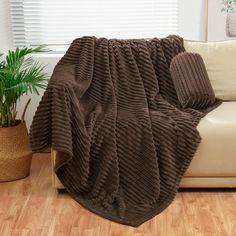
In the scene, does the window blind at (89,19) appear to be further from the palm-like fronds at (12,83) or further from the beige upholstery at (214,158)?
the beige upholstery at (214,158)

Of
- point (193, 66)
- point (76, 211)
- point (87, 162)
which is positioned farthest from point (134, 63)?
point (76, 211)

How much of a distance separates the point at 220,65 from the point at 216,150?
81 cm

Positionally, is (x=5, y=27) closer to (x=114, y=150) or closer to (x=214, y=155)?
(x=114, y=150)

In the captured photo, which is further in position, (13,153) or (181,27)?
(181,27)

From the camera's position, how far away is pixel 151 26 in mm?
3895

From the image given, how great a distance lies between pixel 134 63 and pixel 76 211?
1.10 m

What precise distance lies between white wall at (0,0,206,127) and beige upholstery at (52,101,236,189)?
1022 millimetres

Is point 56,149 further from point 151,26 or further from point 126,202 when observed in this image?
point 151,26

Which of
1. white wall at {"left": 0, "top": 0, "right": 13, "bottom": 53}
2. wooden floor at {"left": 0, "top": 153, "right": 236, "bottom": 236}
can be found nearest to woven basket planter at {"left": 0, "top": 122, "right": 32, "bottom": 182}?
wooden floor at {"left": 0, "top": 153, "right": 236, "bottom": 236}

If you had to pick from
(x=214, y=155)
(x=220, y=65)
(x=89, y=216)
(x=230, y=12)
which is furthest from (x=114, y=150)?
(x=230, y=12)

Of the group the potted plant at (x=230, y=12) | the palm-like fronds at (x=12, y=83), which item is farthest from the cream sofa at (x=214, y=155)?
the potted plant at (x=230, y=12)

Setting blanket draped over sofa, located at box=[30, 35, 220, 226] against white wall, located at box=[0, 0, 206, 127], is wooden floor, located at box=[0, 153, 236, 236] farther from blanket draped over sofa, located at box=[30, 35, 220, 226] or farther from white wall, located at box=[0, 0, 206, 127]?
white wall, located at box=[0, 0, 206, 127]

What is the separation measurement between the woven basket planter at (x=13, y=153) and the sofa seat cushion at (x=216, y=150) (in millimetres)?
1051

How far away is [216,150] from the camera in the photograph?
2.85 m
